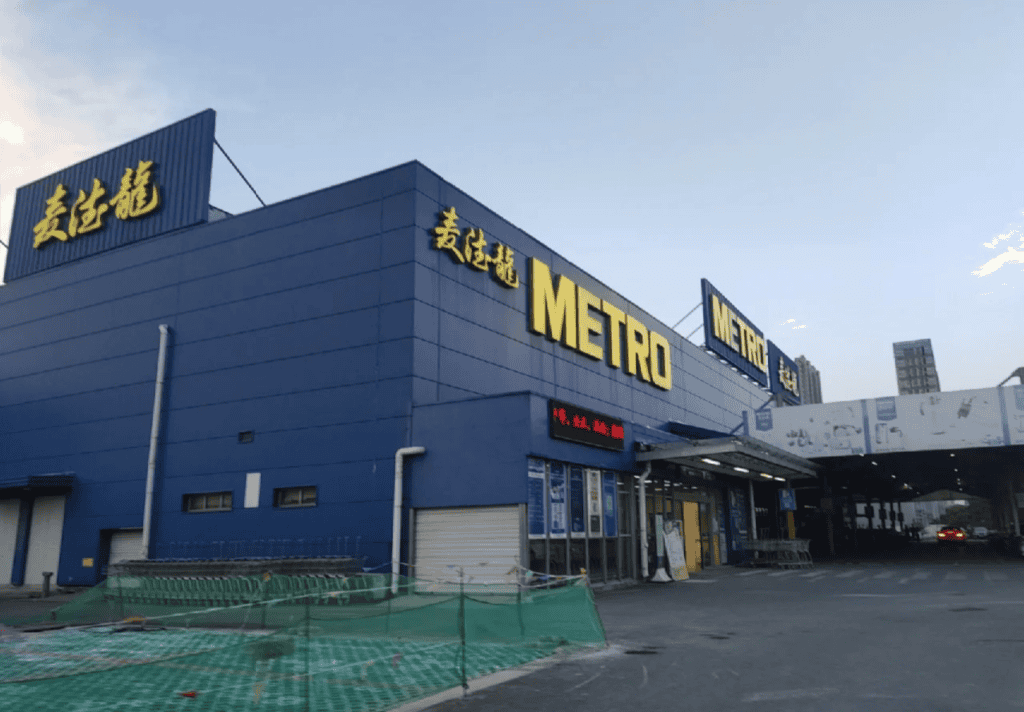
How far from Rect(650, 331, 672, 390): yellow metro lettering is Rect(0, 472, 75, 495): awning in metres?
25.3

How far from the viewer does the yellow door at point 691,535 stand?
3325 cm

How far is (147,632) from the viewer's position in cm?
1552

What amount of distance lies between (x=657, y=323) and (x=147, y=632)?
94.3 ft

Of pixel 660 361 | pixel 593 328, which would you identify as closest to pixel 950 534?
pixel 660 361

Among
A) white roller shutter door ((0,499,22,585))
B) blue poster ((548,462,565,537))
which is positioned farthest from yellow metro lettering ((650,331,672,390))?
white roller shutter door ((0,499,22,585))

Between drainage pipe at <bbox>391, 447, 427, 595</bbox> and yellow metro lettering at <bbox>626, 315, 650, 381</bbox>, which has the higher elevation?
yellow metro lettering at <bbox>626, 315, 650, 381</bbox>

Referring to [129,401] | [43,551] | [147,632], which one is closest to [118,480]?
[129,401]

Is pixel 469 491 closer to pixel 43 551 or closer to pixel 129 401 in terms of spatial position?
pixel 129 401

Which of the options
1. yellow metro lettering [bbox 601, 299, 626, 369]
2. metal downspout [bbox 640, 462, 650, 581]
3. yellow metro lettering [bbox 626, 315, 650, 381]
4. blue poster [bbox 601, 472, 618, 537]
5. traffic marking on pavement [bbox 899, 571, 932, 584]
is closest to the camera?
blue poster [bbox 601, 472, 618, 537]

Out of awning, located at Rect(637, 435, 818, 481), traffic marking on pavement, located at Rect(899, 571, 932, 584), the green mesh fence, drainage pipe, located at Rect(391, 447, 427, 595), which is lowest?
traffic marking on pavement, located at Rect(899, 571, 932, 584)

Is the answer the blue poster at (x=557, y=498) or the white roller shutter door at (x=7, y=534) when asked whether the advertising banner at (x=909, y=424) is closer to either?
the blue poster at (x=557, y=498)

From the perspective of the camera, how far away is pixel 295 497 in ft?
78.1

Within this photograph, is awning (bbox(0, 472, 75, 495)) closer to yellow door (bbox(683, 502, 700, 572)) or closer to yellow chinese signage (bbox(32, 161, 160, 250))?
yellow chinese signage (bbox(32, 161, 160, 250))

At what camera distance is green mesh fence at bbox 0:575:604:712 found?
8.52m
